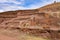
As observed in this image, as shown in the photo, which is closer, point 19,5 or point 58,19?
point 58,19

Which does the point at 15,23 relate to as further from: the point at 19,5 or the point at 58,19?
the point at 58,19

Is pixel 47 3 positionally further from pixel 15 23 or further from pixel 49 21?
pixel 15 23

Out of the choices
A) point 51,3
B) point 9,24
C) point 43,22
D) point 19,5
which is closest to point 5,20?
point 9,24

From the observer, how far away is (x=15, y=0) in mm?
2121

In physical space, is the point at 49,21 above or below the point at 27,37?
above

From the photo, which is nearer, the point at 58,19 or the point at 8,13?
the point at 58,19

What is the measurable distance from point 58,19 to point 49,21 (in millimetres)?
113

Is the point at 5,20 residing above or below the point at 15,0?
below

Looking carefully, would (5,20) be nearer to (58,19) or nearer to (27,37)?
(27,37)

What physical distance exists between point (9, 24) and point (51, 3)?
61cm

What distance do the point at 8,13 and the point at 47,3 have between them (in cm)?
54

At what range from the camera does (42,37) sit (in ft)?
6.31

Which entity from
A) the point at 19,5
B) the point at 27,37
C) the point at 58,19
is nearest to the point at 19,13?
the point at 19,5

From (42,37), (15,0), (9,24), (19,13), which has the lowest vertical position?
(42,37)
